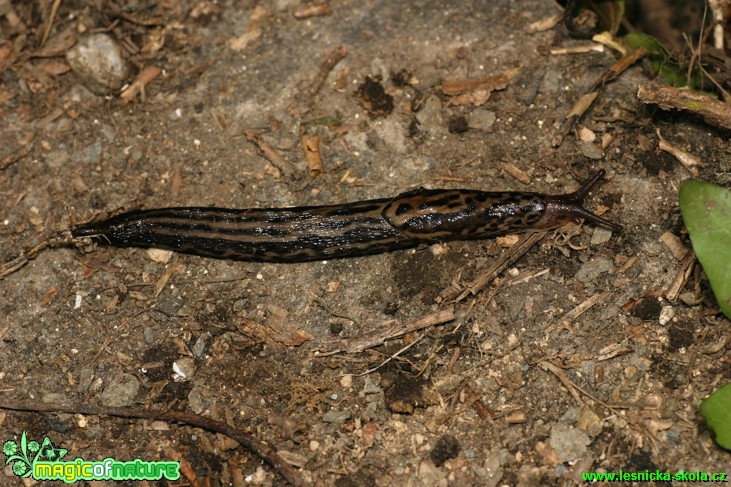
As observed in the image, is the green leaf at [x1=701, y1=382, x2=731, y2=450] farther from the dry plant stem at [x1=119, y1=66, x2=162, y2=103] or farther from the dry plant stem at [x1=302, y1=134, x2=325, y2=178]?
the dry plant stem at [x1=119, y1=66, x2=162, y2=103]

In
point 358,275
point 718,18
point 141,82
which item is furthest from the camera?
point 141,82

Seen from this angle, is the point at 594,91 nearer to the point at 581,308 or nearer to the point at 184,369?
the point at 581,308

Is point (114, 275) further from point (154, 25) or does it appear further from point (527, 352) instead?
point (527, 352)

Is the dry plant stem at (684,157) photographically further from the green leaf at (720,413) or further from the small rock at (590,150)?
the green leaf at (720,413)

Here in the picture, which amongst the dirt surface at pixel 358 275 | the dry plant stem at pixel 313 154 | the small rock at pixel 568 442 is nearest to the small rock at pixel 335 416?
the dirt surface at pixel 358 275

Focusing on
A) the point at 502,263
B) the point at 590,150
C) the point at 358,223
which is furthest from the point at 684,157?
the point at 358,223

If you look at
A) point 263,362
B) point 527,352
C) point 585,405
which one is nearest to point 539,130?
point 527,352

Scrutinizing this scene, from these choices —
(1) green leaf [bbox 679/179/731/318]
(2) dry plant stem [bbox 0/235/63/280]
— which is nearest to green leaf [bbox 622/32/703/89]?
(1) green leaf [bbox 679/179/731/318]
